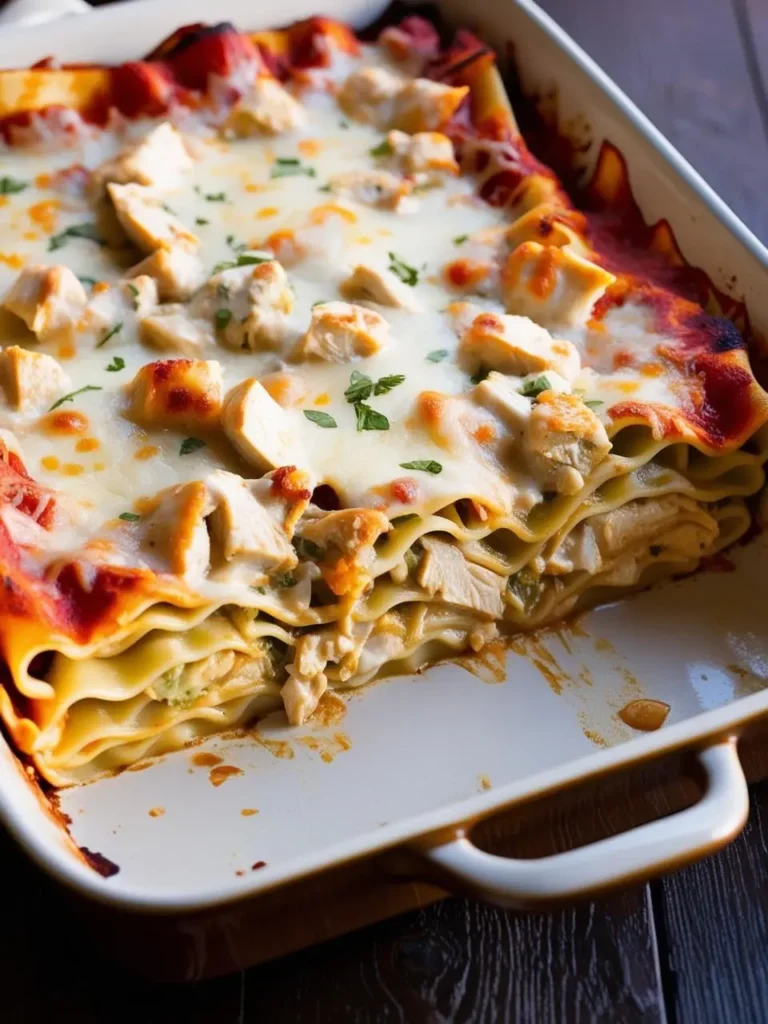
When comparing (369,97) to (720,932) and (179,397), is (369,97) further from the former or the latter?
(720,932)

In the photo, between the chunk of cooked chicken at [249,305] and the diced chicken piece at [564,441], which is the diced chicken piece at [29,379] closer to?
the chunk of cooked chicken at [249,305]

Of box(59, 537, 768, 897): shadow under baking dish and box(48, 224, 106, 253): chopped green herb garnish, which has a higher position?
box(48, 224, 106, 253): chopped green herb garnish

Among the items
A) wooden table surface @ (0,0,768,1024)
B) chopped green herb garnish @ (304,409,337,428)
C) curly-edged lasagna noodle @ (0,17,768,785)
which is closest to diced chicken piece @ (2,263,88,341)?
curly-edged lasagna noodle @ (0,17,768,785)

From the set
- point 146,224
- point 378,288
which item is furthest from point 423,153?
point 146,224

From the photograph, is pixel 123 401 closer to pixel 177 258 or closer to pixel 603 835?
pixel 177 258

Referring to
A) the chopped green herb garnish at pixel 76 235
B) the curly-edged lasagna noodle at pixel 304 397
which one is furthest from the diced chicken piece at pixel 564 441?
the chopped green herb garnish at pixel 76 235

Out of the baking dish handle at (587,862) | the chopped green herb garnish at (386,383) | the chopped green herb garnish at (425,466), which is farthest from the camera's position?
the chopped green herb garnish at (386,383)

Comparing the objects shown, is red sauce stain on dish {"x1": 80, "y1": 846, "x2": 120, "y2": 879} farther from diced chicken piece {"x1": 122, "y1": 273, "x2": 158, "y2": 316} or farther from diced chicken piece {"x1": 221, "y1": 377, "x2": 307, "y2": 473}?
diced chicken piece {"x1": 122, "y1": 273, "x2": 158, "y2": 316}
